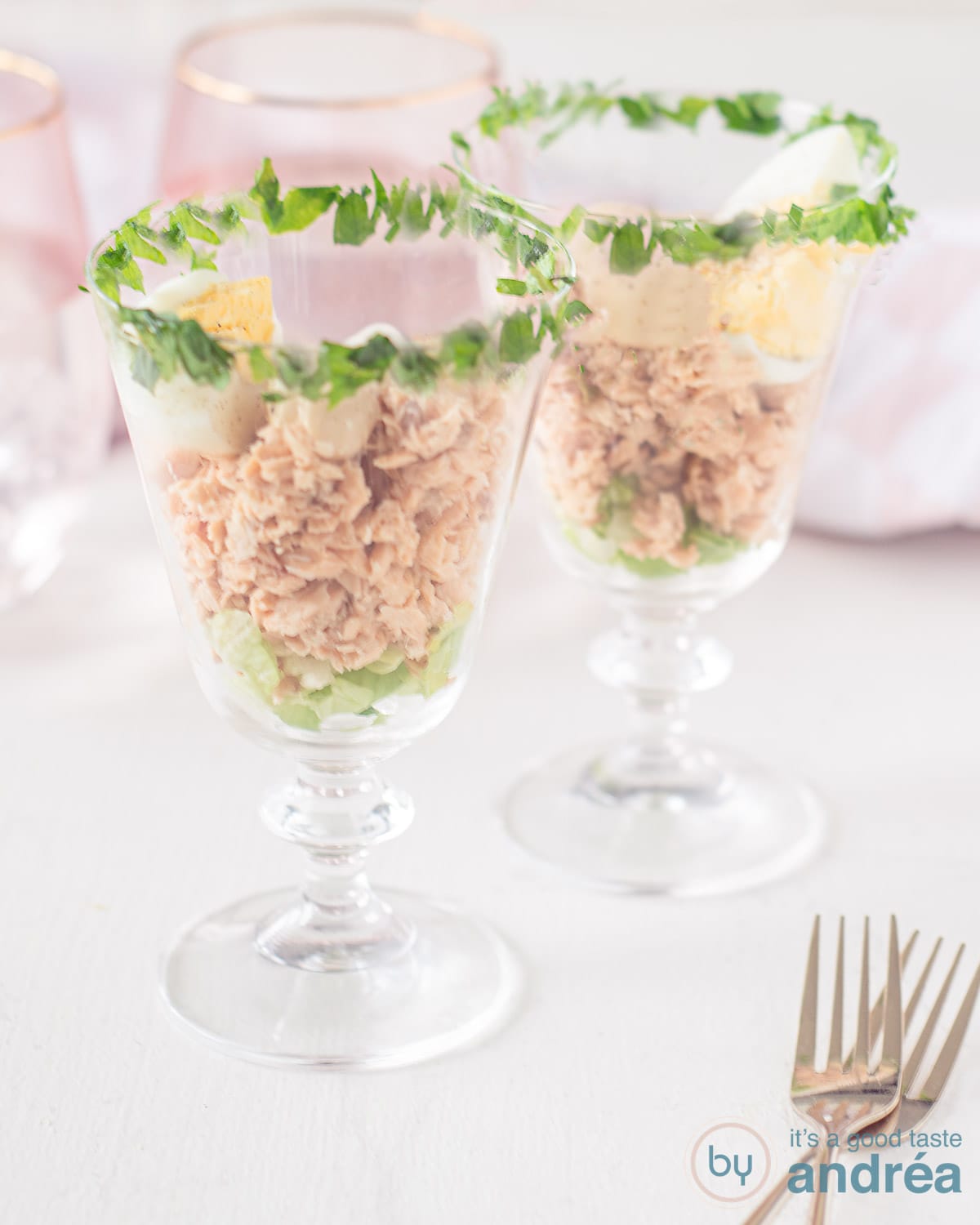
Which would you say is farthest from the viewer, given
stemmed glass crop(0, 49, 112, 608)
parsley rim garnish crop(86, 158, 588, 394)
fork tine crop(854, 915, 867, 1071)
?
stemmed glass crop(0, 49, 112, 608)

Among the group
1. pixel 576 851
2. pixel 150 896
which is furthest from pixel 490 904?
pixel 150 896

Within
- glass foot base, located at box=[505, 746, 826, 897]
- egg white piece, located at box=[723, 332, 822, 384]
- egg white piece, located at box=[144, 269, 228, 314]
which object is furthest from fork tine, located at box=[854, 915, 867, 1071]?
egg white piece, located at box=[144, 269, 228, 314]

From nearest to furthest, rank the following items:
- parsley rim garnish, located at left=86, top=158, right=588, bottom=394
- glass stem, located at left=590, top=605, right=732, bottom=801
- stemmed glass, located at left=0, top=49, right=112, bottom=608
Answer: parsley rim garnish, located at left=86, top=158, right=588, bottom=394 → glass stem, located at left=590, top=605, right=732, bottom=801 → stemmed glass, located at left=0, top=49, right=112, bottom=608

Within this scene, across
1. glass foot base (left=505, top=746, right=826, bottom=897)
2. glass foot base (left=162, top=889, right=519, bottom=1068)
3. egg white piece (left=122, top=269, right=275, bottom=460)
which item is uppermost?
egg white piece (left=122, top=269, right=275, bottom=460)

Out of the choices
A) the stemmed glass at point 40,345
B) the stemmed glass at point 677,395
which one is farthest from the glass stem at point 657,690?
the stemmed glass at point 40,345

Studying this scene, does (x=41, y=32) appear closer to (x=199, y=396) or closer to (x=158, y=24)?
(x=158, y=24)

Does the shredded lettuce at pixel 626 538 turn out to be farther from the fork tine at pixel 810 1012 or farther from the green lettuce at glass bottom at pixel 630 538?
the fork tine at pixel 810 1012

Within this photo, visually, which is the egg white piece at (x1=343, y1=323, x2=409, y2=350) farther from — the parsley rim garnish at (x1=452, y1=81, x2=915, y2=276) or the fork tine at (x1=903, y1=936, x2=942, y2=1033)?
the fork tine at (x1=903, y1=936, x2=942, y2=1033)
